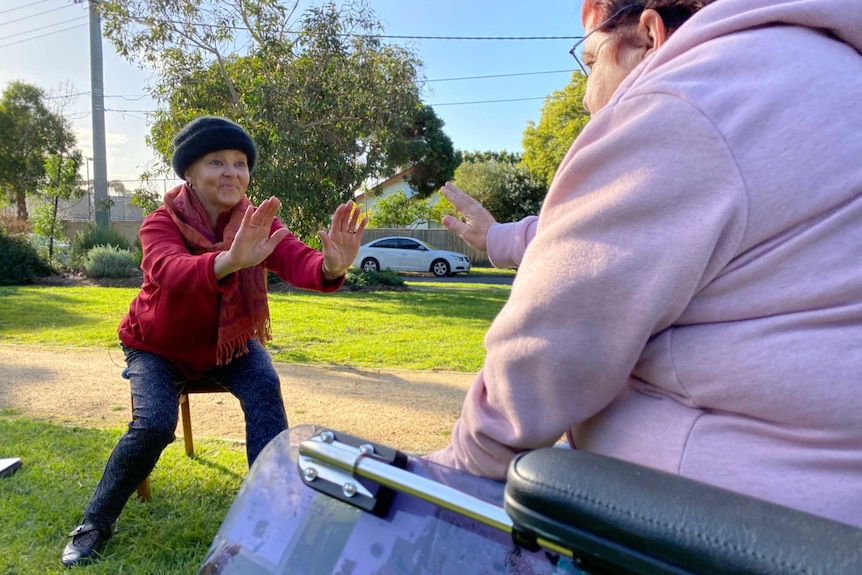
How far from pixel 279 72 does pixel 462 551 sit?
1277 centimetres

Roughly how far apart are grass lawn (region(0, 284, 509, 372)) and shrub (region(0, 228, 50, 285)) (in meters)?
1.24

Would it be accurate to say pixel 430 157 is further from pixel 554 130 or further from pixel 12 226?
pixel 12 226

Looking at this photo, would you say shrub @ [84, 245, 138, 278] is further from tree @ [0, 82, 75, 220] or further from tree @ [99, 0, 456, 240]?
tree @ [0, 82, 75, 220]

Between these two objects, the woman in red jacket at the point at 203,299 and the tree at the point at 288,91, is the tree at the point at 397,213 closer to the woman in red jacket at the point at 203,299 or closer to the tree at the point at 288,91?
the tree at the point at 288,91

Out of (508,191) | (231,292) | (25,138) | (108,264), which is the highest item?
(25,138)

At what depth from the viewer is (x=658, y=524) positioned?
0.69 m

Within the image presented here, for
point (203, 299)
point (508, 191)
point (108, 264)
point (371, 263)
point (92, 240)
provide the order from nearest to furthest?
1. point (203, 299)
2. point (108, 264)
3. point (92, 240)
4. point (371, 263)
5. point (508, 191)

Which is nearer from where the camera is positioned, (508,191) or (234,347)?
(234,347)

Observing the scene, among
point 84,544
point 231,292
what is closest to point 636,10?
point 231,292

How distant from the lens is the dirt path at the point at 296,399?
13.7ft

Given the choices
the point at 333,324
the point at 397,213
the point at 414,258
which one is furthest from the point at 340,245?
the point at 397,213

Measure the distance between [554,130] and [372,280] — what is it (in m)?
13.7

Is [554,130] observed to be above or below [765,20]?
above

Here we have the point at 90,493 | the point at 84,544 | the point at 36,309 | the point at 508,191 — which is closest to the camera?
the point at 84,544
